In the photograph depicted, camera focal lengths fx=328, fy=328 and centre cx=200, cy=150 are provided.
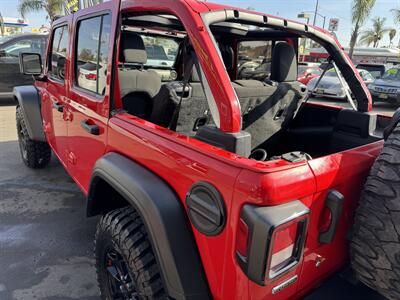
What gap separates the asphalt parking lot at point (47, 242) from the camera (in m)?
2.37

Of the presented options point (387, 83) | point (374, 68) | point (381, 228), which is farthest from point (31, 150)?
point (374, 68)

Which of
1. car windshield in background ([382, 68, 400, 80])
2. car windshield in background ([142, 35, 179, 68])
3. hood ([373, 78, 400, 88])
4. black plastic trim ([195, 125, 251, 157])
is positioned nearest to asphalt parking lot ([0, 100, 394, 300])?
black plastic trim ([195, 125, 251, 157])

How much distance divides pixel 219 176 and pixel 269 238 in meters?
0.30

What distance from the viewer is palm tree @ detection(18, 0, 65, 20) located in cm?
2195

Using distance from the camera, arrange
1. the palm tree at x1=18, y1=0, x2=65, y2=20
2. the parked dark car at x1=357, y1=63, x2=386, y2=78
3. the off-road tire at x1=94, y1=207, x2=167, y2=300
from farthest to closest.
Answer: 1. the palm tree at x1=18, y1=0, x2=65, y2=20
2. the parked dark car at x1=357, y1=63, x2=386, y2=78
3. the off-road tire at x1=94, y1=207, x2=167, y2=300

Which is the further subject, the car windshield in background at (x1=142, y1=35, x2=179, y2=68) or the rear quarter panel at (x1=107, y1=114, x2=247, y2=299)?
the car windshield in background at (x1=142, y1=35, x2=179, y2=68)

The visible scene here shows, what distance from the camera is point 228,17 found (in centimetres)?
166

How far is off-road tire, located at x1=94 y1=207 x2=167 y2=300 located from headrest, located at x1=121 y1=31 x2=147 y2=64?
1.07 m

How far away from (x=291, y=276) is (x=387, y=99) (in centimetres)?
1246

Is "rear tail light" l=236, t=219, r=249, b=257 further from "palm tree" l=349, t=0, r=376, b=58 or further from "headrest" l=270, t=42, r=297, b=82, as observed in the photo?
"palm tree" l=349, t=0, r=376, b=58

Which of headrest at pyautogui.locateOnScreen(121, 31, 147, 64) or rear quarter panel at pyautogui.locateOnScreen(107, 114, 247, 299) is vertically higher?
headrest at pyautogui.locateOnScreen(121, 31, 147, 64)

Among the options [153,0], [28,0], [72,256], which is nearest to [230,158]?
[153,0]

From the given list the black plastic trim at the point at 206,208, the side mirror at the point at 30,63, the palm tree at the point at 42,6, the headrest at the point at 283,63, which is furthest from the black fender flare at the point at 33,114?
Answer: the palm tree at the point at 42,6

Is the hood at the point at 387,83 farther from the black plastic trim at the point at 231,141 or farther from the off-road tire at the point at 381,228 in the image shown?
the black plastic trim at the point at 231,141
